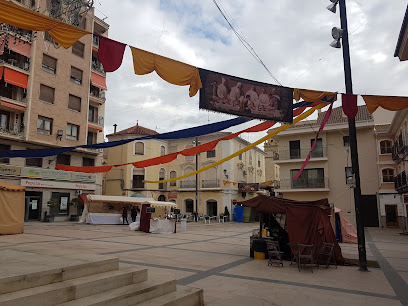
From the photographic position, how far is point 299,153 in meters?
32.2

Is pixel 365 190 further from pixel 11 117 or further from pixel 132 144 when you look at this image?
pixel 11 117

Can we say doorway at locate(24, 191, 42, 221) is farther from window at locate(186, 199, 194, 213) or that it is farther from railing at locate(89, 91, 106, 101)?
window at locate(186, 199, 194, 213)

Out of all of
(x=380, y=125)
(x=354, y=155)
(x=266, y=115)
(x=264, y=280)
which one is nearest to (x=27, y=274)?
(x=264, y=280)

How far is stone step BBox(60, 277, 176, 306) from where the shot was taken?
185 inches

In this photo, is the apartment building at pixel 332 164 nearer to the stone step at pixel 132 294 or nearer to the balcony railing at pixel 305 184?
the balcony railing at pixel 305 184

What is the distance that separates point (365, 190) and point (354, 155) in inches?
876

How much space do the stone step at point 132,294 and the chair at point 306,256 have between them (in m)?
4.66

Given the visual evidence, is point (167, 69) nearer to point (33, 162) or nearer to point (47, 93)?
point (33, 162)

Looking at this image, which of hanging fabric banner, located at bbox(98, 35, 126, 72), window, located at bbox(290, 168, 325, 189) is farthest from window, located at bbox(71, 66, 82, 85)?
hanging fabric banner, located at bbox(98, 35, 126, 72)

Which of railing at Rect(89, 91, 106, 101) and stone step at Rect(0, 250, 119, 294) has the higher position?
railing at Rect(89, 91, 106, 101)

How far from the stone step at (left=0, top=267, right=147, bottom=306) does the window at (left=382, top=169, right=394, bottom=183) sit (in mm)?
28237

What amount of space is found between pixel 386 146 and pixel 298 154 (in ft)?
24.9

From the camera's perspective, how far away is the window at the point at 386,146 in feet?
95.6

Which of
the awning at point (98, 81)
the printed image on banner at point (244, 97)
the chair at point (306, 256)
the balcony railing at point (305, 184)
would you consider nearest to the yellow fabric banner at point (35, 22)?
the printed image on banner at point (244, 97)
